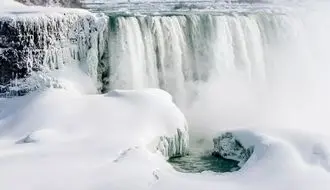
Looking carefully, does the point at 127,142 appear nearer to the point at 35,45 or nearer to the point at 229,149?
the point at 229,149

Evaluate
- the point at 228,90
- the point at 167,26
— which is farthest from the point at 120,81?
the point at 228,90

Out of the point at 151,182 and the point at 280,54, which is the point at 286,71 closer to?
the point at 280,54

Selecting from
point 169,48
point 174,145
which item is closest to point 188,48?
point 169,48

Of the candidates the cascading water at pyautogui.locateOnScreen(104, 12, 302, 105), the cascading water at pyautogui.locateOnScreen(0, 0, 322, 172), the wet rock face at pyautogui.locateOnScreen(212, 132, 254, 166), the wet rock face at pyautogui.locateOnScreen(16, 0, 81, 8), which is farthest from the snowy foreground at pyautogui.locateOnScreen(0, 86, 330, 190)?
the wet rock face at pyautogui.locateOnScreen(16, 0, 81, 8)

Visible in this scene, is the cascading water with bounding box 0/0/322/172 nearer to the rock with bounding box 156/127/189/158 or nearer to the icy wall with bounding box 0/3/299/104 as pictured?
the icy wall with bounding box 0/3/299/104

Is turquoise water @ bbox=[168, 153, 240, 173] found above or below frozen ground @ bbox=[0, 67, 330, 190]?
below

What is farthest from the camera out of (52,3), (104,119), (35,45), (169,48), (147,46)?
(52,3)

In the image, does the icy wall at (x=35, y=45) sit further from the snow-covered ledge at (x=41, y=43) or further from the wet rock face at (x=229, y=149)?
the wet rock face at (x=229, y=149)
